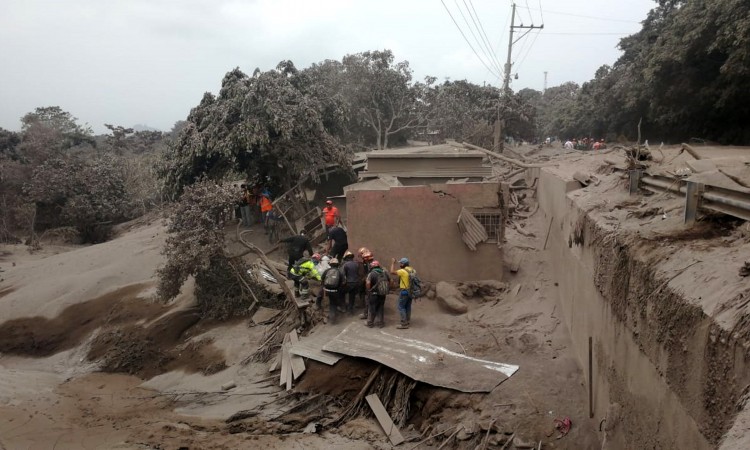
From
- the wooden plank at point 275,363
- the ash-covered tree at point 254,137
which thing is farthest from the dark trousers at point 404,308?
the ash-covered tree at point 254,137

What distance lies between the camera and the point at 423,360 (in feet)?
29.2

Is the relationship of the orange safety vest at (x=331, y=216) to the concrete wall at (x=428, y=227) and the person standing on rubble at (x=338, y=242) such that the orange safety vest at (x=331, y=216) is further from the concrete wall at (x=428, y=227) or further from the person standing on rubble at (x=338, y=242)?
the concrete wall at (x=428, y=227)

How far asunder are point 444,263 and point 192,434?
6768 mm

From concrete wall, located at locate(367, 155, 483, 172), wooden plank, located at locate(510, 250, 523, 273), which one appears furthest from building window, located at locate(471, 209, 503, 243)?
concrete wall, located at locate(367, 155, 483, 172)

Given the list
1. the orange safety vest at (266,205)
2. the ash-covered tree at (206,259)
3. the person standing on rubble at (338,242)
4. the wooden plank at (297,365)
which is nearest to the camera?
the wooden plank at (297,365)

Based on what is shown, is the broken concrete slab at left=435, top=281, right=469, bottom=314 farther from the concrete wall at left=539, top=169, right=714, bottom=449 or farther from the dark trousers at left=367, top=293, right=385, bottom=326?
the concrete wall at left=539, top=169, right=714, bottom=449

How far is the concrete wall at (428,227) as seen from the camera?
1238cm

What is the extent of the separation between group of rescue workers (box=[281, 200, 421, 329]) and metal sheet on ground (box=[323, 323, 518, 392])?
0.65 metres

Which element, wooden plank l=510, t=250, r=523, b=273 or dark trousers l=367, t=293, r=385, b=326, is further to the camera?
wooden plank l=510, t=250, r=523, b=273

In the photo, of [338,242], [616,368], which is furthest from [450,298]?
[616,368]

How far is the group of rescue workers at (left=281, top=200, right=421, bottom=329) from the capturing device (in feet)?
34.2

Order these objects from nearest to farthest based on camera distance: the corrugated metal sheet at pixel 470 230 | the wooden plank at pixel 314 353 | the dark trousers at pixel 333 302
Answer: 1. the wooden plank at pixel 314 353
2. the dark trousers at pixel 333 302
3. the corrugated metal sheet at pixel 470 230

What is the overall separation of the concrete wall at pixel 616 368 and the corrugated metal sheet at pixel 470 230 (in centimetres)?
192

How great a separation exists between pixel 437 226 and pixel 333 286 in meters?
3.18
